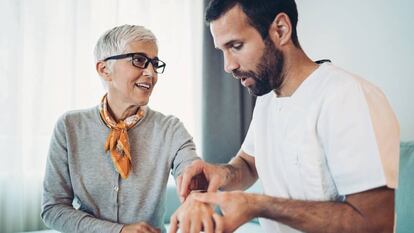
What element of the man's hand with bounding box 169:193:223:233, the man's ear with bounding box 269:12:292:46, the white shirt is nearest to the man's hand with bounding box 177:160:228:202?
the white shirt

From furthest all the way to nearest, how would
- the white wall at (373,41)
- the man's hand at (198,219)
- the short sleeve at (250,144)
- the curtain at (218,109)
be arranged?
the curtain at (218,109)
the white wall at (373,41)
the short sleeve at (250,144)
the man's hand at (198,219)

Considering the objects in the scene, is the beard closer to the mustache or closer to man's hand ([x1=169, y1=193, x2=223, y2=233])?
the mustache

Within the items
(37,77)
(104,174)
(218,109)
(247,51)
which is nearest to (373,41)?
(218,109)

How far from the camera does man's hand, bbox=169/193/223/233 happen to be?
82 centimetres

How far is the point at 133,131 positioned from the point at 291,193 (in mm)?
670

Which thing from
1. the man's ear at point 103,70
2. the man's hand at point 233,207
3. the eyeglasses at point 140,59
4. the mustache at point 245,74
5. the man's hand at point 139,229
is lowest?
the man's hand at point 139,229

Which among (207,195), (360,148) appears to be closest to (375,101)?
(360,148)

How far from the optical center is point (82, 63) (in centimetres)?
279

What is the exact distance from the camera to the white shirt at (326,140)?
36.5 inches

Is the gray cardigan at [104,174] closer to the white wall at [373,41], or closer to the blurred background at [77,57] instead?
the blurred background at [77,57]

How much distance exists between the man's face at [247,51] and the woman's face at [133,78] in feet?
1.32

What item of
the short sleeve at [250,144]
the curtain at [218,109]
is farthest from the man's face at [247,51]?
the curtain at [218,109]

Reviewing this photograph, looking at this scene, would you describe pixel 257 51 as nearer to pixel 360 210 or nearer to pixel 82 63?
pixel 360 210

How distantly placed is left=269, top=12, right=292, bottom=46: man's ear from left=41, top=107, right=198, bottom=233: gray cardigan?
20.0 inches
